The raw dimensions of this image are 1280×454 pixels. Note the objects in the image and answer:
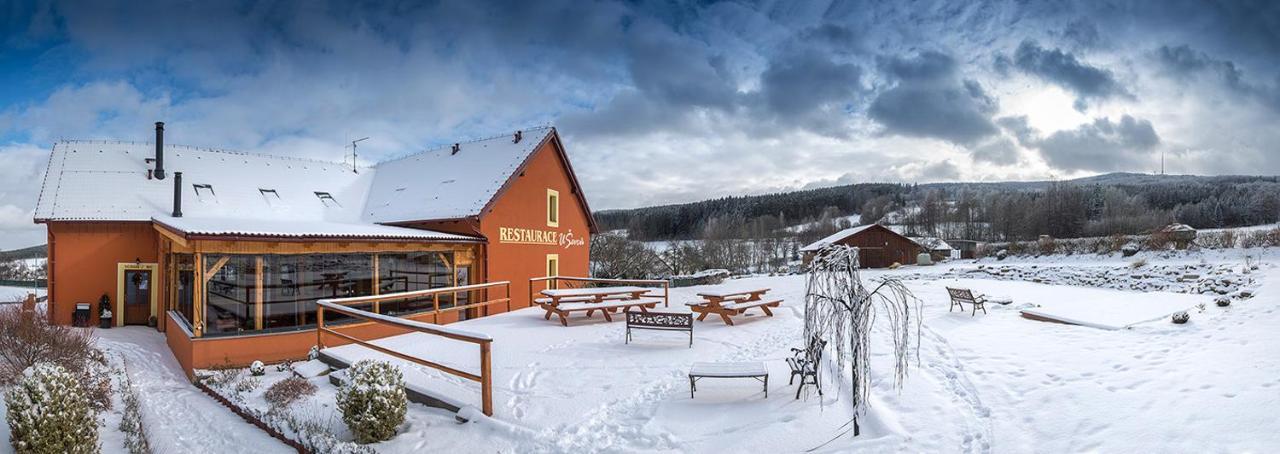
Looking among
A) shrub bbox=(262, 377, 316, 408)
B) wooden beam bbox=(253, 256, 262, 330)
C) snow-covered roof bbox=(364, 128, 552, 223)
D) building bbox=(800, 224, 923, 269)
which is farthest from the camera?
building bbox=(800, 224, 923, 269)

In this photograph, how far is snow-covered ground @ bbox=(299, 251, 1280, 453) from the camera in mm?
4898

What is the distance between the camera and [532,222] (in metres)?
18.0

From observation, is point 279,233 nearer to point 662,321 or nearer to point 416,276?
point 416,276

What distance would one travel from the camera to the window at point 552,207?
62.6 ft

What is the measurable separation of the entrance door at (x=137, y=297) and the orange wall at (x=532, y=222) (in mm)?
9186

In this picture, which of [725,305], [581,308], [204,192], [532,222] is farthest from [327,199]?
[725,305]

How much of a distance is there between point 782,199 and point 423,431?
95.1 meters

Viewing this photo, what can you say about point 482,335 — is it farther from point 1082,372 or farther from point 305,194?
point 305,194

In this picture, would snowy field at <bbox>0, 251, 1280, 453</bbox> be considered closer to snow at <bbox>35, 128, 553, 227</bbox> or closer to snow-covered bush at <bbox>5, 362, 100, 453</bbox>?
snow-covered bush at <bbox>5, 362, 100, 453</bbox>

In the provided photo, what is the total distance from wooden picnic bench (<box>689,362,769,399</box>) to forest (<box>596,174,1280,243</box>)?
41.3 m

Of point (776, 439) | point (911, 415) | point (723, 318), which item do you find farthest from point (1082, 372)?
point (723, 318)

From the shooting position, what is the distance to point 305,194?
19234mm

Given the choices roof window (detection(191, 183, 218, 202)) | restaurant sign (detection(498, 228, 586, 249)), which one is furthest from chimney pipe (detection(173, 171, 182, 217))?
restaurant sign (detection(498, 228, 586, 249))

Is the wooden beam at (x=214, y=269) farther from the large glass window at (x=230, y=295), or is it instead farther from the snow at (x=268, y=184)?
the snow at (x=268, y=184)
